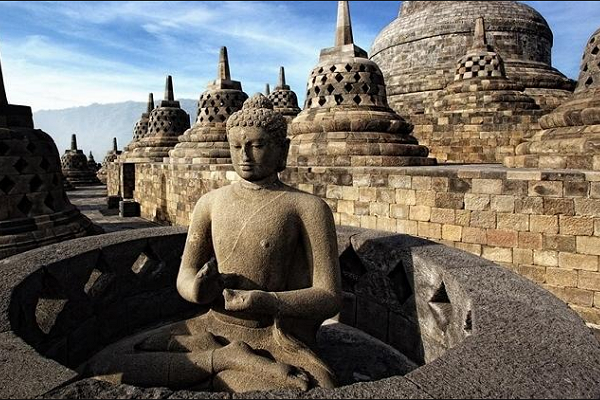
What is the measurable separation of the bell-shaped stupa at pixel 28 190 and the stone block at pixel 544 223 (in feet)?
20.8

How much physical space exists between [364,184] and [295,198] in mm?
4369

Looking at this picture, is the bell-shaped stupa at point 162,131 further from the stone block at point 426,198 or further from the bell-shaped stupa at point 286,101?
the stone block at point 426,198

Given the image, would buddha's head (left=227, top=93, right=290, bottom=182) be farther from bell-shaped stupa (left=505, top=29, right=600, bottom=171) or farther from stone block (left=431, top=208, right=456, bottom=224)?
bell-shaped stupa (left=505, top=29, right=600, bottom=171)

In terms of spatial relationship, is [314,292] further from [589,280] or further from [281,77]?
[281,77]

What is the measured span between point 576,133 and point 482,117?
6089 millimetres

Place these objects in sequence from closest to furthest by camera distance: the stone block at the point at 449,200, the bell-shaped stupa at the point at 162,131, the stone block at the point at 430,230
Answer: the stone block at the point at 449,200
the stone block at the point at 430,230
the bell-shaped stupa at the point at 162,131

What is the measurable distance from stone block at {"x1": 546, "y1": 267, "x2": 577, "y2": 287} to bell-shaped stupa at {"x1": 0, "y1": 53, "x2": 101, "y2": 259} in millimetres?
6555

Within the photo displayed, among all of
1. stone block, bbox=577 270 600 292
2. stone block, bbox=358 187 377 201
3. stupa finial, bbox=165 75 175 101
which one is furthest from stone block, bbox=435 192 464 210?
stupa finial, bbox=165 75 175 101

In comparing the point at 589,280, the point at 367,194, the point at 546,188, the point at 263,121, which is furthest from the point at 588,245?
the point at 263,121

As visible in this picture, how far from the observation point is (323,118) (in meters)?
8.06

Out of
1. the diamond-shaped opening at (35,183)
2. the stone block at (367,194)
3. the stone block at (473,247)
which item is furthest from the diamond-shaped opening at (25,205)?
the stone block at (473,247)

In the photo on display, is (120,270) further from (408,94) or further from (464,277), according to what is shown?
(408,94)

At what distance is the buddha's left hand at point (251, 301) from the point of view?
83.7 inches

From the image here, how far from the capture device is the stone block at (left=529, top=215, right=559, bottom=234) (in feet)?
16.4
